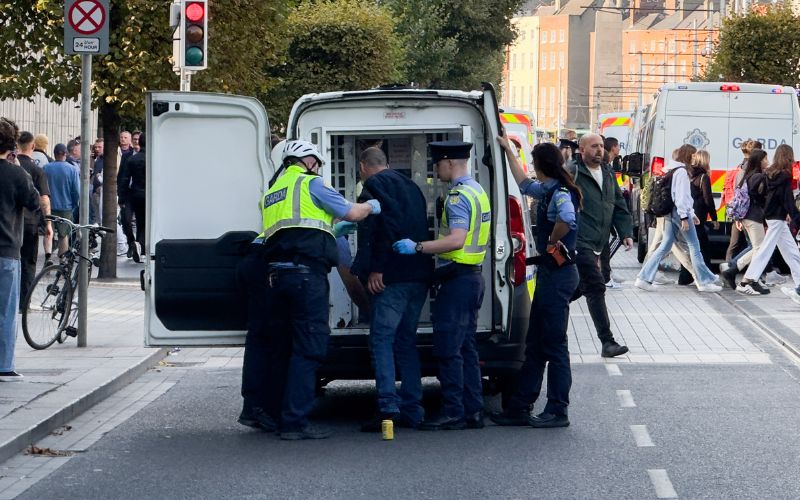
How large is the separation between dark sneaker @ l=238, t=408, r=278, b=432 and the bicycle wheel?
403cm

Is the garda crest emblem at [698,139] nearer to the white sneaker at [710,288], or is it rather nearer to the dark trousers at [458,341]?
the white sneaker at [710,288]

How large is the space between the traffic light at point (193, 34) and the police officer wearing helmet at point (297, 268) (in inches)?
237

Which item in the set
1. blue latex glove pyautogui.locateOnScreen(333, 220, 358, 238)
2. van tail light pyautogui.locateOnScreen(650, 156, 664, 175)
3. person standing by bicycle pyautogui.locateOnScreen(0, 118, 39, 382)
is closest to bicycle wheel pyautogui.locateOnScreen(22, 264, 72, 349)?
person standing by bicycle pyautogui.locateOnScreen(0, 118, 39, 382)

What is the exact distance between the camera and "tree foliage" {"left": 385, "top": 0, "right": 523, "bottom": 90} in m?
50.7

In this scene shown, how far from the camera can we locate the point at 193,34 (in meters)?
15.7

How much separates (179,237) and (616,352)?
4695mm

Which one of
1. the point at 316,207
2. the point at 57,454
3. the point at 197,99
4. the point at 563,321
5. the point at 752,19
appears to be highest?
the point at 752,19

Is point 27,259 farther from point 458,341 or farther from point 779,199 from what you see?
point 779,199

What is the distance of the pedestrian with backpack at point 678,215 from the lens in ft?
64.7

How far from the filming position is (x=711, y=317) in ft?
55.0

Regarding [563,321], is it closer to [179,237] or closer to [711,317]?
[179,237]

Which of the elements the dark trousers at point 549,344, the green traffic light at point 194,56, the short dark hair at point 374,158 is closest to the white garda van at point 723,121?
the green traffic light at point 194,56

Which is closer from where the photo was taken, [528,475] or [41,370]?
[528,475]

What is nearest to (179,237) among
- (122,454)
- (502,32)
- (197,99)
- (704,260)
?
(197,99)
